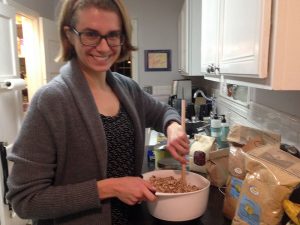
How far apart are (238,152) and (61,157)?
0.56m

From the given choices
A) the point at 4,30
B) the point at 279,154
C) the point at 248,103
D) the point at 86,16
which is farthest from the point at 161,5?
the point at 279,154

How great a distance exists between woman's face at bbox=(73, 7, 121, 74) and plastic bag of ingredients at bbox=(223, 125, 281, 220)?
1.70ft

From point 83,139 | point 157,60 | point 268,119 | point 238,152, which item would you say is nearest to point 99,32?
point 83,139

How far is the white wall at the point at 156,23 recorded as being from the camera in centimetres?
364

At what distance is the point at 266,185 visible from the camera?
70cm

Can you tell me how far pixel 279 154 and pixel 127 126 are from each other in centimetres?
→ 49

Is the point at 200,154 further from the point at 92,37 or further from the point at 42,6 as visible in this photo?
the point at 42,6

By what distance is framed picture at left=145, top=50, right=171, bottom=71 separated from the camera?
3719 millimetres

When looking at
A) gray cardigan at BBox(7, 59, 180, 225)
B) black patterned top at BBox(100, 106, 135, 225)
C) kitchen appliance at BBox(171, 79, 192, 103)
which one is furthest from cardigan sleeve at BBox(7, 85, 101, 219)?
kitchen appliance at BBox(171, 79, 192, 103)

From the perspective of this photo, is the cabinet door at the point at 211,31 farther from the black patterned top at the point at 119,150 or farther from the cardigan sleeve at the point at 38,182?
the cardigan sleeve at the point at 38,182

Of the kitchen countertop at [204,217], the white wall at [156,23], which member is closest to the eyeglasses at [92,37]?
the kitchen countertop at [204,217]

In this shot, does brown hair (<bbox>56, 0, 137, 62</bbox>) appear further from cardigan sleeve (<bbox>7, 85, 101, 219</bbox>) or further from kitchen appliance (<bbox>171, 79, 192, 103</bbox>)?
kitchen appliance (<bbox>171, 79, 192, 103</bbox>)

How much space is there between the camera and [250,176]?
0.77 metres

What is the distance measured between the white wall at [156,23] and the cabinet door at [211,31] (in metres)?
2.08
